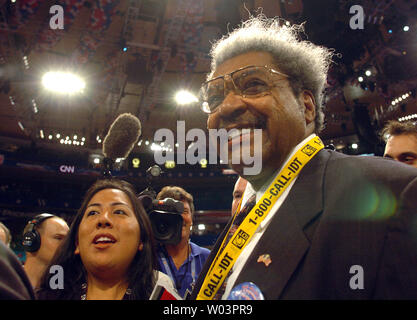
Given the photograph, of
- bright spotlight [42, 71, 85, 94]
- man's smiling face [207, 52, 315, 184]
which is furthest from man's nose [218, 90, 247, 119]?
bright spotlight [42, 71, 85, 94]

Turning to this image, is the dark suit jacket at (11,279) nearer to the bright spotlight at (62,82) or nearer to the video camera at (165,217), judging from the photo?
the video camera at (165,217)

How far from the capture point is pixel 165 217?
5.68 feet

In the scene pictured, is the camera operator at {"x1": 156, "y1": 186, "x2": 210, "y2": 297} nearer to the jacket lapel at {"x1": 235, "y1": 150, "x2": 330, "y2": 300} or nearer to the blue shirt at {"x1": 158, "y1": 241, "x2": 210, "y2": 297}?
the blue shirt at {"x1": 158, "y1": 241, "x2": 210, "y2": 297}

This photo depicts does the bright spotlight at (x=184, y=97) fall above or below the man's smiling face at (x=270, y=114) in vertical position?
above

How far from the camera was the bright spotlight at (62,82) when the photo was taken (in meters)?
7.49

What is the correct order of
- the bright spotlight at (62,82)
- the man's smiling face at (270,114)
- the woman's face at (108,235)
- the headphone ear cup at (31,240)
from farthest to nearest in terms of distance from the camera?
the bright spotlight at (62,82), the headphone ear cup at (31,240), the woman's face at (108,235), the man's smiling face at (270,114)

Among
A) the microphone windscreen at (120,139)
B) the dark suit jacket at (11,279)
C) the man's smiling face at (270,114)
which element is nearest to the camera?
the dark suit jacket at (11,279)

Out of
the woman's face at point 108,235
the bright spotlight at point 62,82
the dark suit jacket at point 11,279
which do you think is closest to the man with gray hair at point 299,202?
the dark suit jacket at point 11,279

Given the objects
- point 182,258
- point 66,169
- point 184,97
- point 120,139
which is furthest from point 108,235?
point 66,169

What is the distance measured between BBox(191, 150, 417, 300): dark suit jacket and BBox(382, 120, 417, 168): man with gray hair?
1.61m

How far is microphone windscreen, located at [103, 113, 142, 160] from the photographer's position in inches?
72.6

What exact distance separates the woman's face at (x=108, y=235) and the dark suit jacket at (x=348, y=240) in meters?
0.85

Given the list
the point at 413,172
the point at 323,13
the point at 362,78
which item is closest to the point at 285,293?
the point at 413,172
